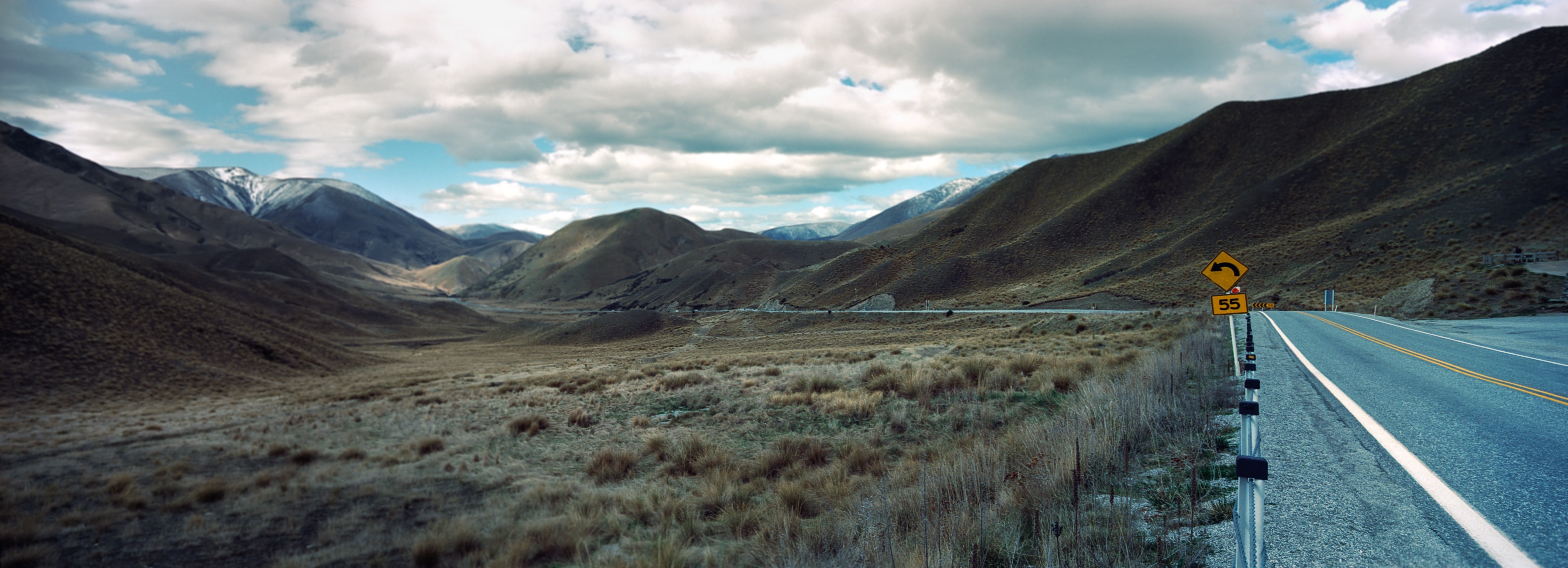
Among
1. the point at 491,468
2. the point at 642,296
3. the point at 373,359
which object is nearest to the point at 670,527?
the point at 491,468

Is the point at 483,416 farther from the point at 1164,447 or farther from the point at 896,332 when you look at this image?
the point at 896,332

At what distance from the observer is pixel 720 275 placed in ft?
383

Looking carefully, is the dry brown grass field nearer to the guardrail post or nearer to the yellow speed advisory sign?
the guardrail post

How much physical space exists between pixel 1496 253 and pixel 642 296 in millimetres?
120559

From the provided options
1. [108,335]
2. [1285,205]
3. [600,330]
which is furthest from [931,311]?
[108,335]

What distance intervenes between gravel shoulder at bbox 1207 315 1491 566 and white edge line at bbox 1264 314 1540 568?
0.05 metres

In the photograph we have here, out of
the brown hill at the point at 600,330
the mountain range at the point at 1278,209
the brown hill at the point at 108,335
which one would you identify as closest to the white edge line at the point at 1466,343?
the mountain range at the point at 1278,209

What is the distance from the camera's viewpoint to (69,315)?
26531mm

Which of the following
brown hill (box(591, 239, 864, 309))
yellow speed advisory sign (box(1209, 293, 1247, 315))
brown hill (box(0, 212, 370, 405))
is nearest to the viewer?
yellow speed advisory sign (box(1209, 293, 1247, 315))

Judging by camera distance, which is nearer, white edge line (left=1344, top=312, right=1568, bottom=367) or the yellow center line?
the yellow center line

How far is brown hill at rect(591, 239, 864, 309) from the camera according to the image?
10488cm

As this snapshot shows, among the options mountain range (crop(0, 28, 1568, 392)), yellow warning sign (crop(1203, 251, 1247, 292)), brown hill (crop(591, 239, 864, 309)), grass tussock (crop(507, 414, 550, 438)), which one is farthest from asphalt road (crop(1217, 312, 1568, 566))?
brown hill (crop(591, 239, 864, 309))

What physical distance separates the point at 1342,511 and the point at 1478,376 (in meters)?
9.72

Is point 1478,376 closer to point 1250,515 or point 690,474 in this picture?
point 1250,515
